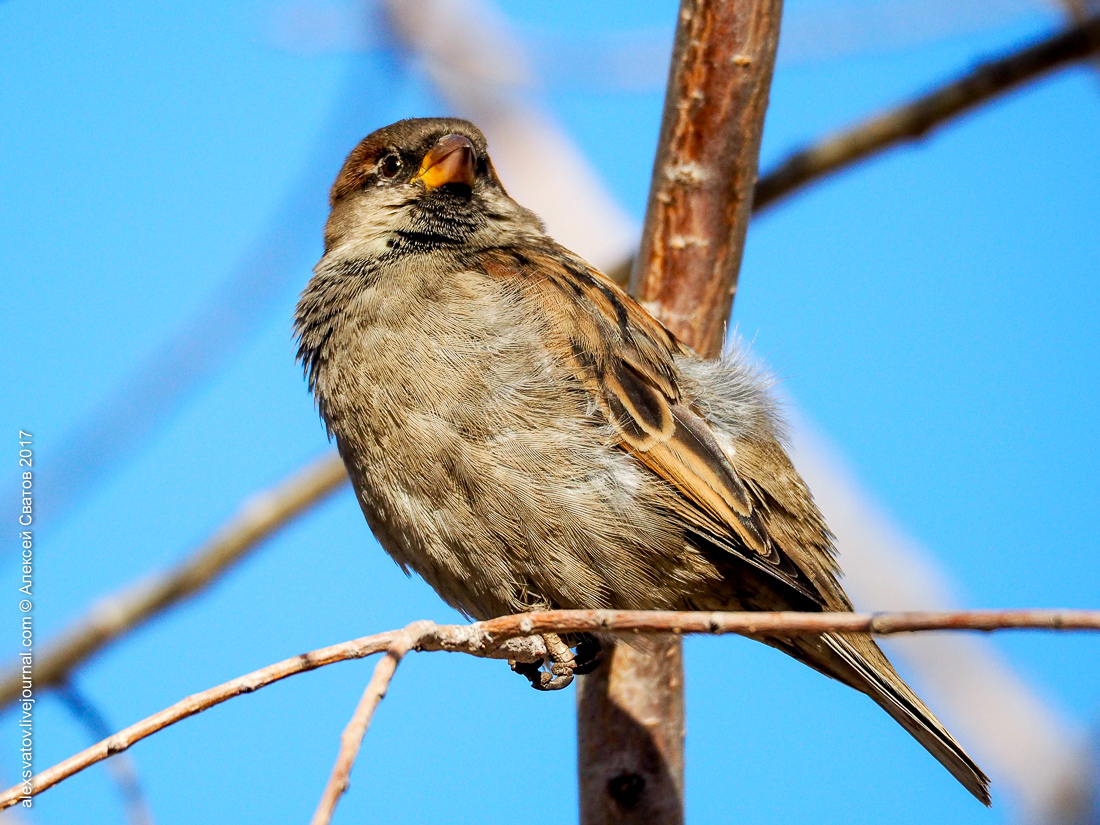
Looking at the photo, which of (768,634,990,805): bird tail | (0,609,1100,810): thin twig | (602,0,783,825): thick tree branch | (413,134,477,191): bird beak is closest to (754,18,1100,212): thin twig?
(602,0,783,825): thick tree branch

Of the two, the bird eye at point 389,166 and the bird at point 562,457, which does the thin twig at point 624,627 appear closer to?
the bird at point 562,457

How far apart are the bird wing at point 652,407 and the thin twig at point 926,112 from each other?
4.10 ft

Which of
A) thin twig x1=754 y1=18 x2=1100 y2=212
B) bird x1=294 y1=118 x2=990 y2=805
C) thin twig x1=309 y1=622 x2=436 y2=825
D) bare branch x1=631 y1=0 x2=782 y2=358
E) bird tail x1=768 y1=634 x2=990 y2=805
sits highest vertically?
thin twig x1=754 y1=18 x2=1100 y2=212

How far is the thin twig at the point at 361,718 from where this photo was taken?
1.82m

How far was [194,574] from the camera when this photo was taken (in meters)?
4.90

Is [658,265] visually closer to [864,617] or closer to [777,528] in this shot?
[777,528]

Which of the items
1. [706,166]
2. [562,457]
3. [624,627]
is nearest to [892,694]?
[562,457]

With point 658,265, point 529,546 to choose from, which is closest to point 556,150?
point 658,265

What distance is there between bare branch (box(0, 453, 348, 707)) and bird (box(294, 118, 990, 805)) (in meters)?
1.07

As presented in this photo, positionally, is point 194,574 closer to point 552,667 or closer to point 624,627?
point 552,667

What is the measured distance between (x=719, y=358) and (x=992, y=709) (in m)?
1.65

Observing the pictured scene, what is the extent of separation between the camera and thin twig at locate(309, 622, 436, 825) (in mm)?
1818

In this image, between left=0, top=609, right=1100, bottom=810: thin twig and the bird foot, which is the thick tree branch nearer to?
the bird foot

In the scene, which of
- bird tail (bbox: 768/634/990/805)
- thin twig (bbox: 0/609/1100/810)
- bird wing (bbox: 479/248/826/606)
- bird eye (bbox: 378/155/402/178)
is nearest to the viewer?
thin twig (bbox: 0/609/1100/810)
